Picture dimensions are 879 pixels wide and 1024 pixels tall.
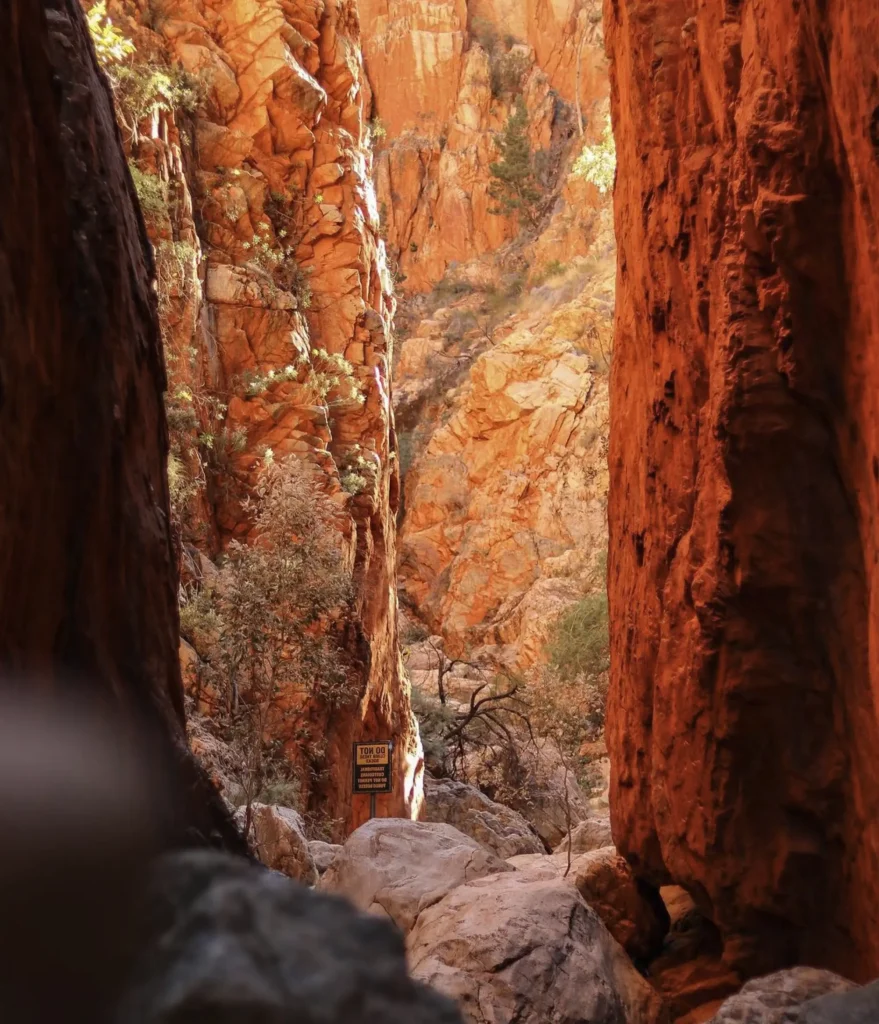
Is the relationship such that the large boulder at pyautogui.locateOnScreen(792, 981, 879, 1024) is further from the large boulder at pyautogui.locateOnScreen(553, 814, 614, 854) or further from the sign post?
the large boulder at pyautogui.locateOnScreen(553, 814, 614, 854)

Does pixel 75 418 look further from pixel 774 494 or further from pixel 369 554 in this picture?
pixel 369 554

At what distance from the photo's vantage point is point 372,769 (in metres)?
10.8

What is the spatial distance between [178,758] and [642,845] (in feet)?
17.4

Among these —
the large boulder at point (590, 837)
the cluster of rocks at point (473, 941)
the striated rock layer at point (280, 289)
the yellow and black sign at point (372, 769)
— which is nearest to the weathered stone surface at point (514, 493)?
the striated rock layer at point (280, 289)

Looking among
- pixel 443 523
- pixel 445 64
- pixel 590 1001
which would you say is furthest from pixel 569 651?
pixel 445 64

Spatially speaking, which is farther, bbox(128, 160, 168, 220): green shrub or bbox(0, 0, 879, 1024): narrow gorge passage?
bbox(128, 160, 168, 220): green shrub

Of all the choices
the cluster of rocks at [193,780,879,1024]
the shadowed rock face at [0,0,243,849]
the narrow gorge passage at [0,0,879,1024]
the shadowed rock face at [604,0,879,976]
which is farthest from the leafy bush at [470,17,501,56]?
the shadowed rock face at [0,0,243,849]

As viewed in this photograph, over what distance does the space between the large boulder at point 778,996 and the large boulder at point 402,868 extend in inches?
127

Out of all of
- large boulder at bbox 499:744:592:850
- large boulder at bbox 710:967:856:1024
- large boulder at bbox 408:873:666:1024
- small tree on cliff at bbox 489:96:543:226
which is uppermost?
small tree on cliff at bbox 489:96:543:226

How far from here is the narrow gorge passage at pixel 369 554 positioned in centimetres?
206

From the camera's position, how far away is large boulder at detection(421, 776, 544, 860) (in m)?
15.0

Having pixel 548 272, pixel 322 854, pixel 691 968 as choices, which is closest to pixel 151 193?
pixel 322 854

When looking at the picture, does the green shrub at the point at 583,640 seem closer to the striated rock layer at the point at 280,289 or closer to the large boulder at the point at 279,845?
the striated rock layer at the point at 280,289

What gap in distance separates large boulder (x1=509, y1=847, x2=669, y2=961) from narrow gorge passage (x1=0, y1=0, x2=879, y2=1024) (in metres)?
0.04
